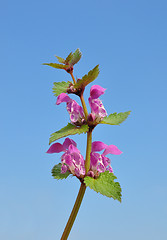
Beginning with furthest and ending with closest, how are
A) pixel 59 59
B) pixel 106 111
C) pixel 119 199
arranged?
pixel 59 59 → pixel 106 111 → pixel 119 199

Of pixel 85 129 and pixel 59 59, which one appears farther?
pixel 59 59

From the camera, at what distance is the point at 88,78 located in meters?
2.55

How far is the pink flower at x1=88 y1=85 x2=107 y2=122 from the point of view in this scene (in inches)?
103

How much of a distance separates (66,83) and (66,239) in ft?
4.83

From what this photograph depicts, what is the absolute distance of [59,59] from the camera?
2.83 m

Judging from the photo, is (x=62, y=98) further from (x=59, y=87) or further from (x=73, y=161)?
(x=73, y=161)

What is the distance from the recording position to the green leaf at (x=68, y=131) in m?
2.45

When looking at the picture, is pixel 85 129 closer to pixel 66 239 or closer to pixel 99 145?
pixel 99 145

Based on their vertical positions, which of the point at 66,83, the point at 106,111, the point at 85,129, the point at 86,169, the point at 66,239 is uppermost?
the point at 66,83

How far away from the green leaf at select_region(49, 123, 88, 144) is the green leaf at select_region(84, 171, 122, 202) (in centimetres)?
42

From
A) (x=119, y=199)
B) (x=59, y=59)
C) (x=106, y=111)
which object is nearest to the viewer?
(x=119, y=199)

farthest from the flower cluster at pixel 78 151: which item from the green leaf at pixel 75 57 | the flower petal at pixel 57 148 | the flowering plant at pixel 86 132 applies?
the green leaf at pixel 75 57

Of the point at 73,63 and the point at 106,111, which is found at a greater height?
the point at 73,63

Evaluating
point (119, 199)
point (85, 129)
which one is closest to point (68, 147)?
point (85, 129)
